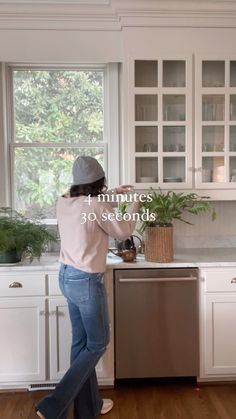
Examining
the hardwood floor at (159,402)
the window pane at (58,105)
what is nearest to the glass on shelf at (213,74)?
the window pane at (58,105)

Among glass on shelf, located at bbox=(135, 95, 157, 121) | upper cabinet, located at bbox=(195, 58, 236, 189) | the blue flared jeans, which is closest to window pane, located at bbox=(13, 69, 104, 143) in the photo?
glass on shelf, located at bbox=(135, 95, 157, 121)

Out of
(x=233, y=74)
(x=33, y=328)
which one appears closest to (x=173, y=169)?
(x=233, y=74)

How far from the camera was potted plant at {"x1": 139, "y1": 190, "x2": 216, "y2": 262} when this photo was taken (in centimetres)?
257

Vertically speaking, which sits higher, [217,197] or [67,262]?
[217,197]

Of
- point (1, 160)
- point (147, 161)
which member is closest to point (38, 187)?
point (1, 160)

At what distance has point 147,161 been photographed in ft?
9.29

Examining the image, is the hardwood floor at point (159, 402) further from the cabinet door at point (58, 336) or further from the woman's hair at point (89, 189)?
the woman's hair at point (89, 189)

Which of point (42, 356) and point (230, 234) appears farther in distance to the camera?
point (230, 234)

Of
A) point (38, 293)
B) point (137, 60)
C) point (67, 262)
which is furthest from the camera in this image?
point (137, 60)

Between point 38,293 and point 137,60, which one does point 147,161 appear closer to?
point 137,60

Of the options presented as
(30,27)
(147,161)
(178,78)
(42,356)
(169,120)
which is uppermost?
(30,27)

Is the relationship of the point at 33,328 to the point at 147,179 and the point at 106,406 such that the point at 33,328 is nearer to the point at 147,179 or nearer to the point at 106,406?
the point at 106,406

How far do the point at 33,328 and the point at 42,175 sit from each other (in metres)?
1.23

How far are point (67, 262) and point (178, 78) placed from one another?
160cm
